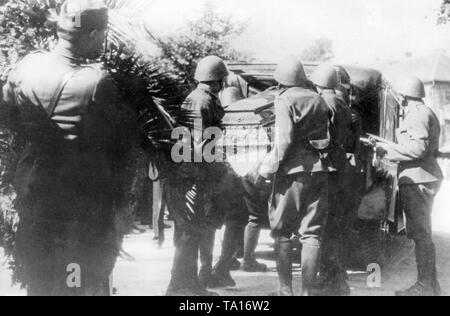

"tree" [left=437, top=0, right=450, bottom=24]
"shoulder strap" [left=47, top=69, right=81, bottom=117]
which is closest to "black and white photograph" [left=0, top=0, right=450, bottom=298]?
"shoulder strap" [left=47, top=69, right=81, bottom=117]

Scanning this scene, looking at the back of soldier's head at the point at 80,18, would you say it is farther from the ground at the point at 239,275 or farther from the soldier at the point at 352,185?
the soldier at the point at 352,185

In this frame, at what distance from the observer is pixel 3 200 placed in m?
4.91

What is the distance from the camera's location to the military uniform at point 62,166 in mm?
3420

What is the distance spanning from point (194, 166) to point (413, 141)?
2234 millimetres

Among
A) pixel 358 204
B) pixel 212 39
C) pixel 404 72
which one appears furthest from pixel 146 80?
pixel 404 72

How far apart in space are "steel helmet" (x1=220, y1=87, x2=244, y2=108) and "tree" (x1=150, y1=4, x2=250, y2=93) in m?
0.44

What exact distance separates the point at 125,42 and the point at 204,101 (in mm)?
1383

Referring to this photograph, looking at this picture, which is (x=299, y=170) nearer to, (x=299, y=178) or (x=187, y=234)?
(x=299, y=178)

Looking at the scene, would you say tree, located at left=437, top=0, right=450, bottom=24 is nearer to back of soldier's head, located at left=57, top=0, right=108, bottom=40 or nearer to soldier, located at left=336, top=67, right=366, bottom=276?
soldier, located at left=336, top=67, right=366, bottom=276

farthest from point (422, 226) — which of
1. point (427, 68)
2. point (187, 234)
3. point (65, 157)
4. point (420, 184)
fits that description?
point (427, 68)

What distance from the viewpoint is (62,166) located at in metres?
3.52

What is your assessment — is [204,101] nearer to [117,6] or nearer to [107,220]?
[117,6]

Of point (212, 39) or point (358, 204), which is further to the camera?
point (212, 39)

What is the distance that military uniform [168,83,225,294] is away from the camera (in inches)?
215
